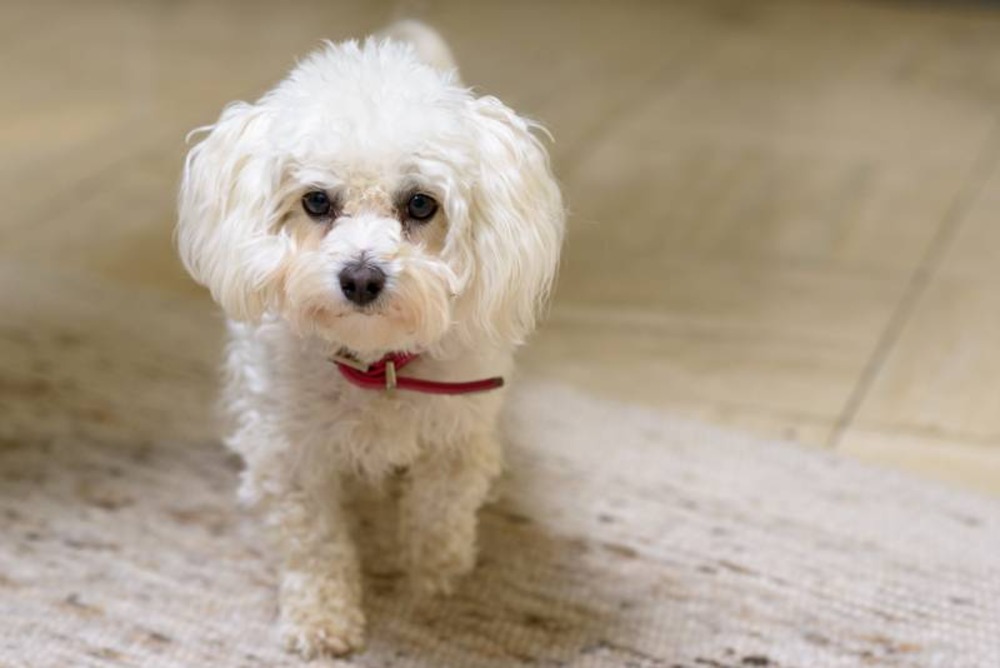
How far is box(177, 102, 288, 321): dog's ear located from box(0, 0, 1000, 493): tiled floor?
2.86 ft

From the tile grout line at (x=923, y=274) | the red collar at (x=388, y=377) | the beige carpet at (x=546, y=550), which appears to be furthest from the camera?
the tile grout line at (x=923, y=274)

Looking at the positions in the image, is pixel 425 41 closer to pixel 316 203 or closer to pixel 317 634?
pixel 316 203

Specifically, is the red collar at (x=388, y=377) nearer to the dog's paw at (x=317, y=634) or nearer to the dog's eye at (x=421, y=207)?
the dog's eye at (x=421, y=207)

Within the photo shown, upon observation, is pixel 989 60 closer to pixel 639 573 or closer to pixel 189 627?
pixel 639 573

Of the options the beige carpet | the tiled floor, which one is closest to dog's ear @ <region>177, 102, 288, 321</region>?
the beige carpet

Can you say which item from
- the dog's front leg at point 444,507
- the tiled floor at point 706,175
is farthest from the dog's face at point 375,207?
the tiled floor at point 706,175

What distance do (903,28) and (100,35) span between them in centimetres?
235

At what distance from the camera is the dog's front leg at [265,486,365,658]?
1504 millimetres

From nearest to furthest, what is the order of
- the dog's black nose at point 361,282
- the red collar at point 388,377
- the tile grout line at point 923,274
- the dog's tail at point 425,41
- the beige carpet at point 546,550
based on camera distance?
the dog's black nose at point 361,282, the red collar at point 388,377, the beige carpet at point 546,550, the dog's tail at point 425,41, the tile grout line at point 923,274

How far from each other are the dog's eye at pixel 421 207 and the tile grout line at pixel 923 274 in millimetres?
893

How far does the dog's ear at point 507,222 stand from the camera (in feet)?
4.27

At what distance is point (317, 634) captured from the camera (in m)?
1.50

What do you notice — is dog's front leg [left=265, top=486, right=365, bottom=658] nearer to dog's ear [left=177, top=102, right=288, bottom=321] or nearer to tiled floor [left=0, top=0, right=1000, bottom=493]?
dog's ear [left=177, top=102, right=288, bottom=321]

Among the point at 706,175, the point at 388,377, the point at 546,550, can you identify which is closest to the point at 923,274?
the point at 706,175
